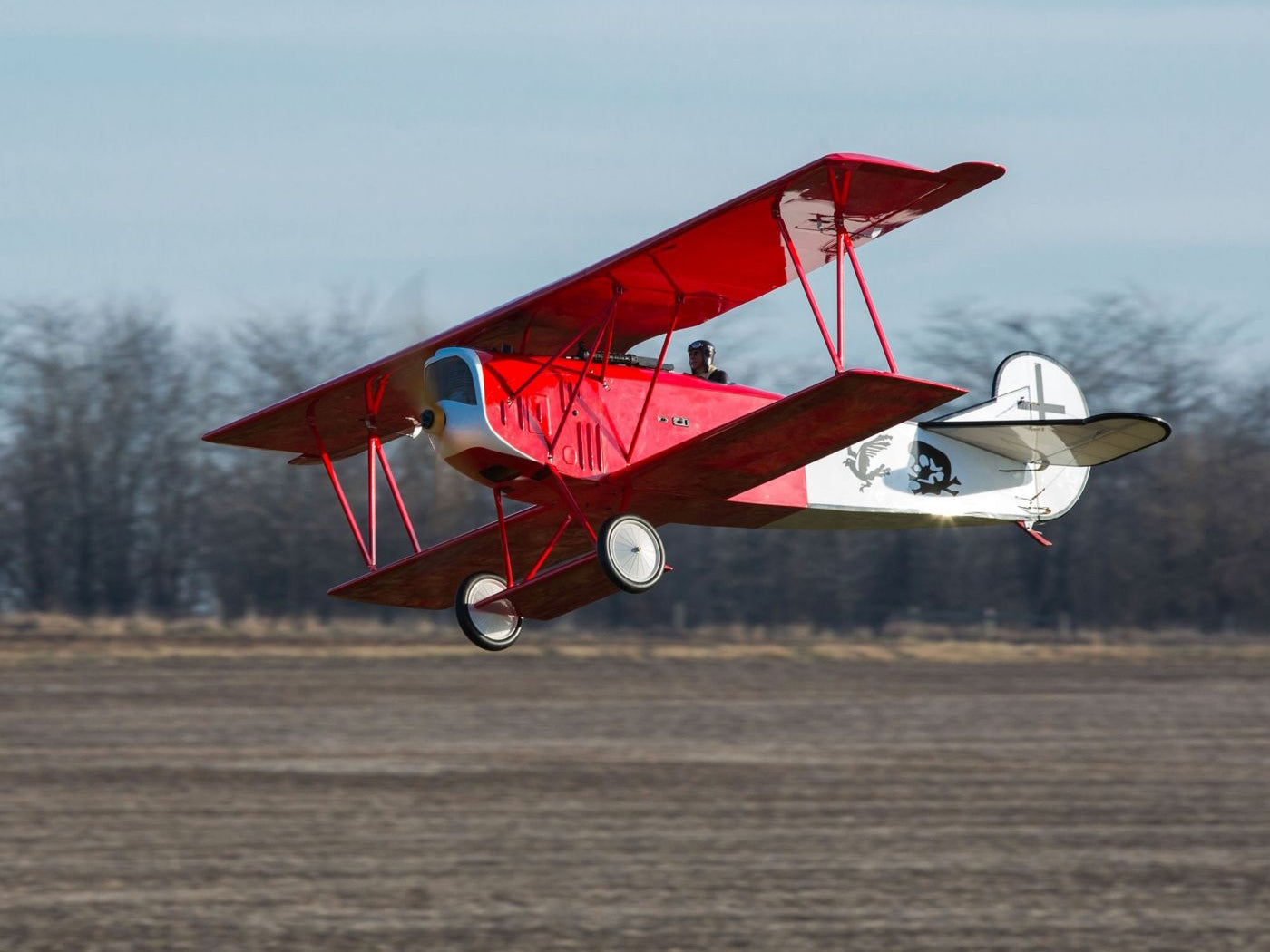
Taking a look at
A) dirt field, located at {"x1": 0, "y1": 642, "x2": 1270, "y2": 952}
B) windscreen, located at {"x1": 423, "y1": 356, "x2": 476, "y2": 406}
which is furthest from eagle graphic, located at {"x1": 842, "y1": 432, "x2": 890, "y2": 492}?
dirt field, located at {"x1": 0, "y1": 642, "x2": 1270, "y2": 952}

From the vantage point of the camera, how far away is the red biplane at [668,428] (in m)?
7.63

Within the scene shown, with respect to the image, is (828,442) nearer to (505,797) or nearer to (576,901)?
(576,901)

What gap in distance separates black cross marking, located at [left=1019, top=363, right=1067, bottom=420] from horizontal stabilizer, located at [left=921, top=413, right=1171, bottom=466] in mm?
662

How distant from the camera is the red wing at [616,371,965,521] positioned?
736 centimetres

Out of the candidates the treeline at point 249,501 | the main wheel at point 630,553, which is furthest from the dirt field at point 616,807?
the main wheel at point 630,553

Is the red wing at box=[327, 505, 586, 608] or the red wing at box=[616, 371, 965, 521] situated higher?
the red wing at box=[616, 371, 965, 521]

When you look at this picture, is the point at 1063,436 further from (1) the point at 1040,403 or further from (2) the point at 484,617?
(2) the point at 484,617

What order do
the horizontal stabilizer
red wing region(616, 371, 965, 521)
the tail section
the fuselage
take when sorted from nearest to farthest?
1. the horizontal stabilizer
2. red wing region(616, 371, 965, 521)
3. the fuselage
4. the tail section

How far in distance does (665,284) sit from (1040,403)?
2990 mm

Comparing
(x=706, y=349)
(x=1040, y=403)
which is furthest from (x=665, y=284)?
(x=1040, y=403)

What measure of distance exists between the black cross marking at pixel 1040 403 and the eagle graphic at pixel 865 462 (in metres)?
1.30

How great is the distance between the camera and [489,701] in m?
79.4

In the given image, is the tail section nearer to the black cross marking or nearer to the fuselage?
the black cross marking

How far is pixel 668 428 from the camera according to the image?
28.7 feet
